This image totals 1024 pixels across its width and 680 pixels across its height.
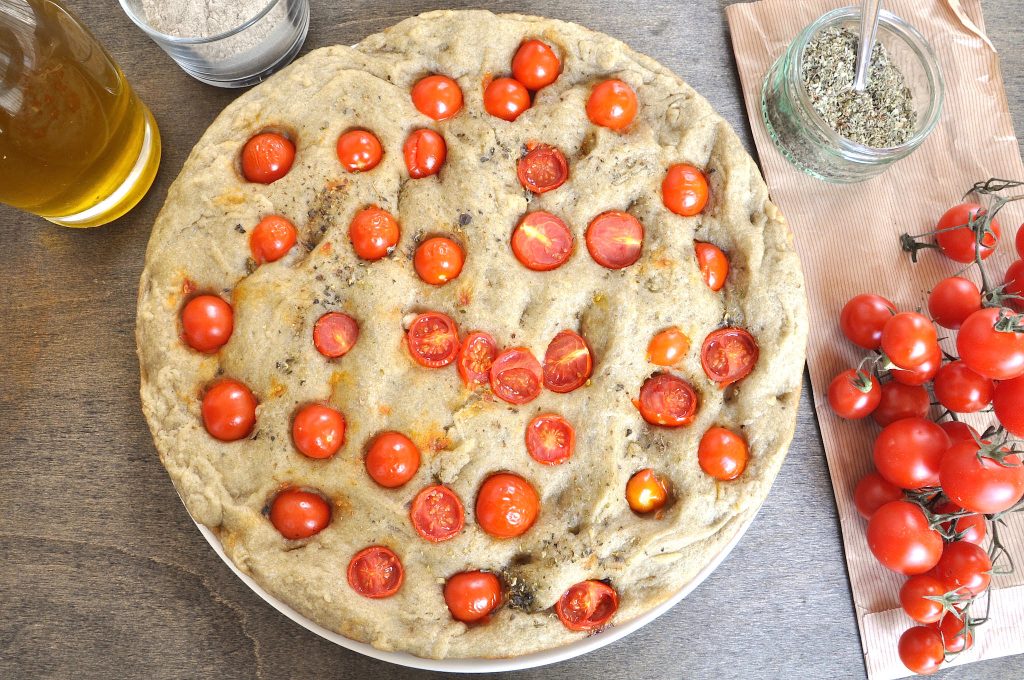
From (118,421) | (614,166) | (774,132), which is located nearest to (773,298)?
(614,166)

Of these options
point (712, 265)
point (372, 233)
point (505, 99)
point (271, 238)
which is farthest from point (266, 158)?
point (712, 265)

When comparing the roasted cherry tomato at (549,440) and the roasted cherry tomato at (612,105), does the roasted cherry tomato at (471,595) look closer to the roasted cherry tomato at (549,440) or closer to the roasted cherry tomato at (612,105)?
the roasted cherry tomato at (549,440)

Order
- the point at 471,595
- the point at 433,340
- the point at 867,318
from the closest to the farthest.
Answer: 1. the point at 471,595
2. the point at 433,340
3. the point at 867,318

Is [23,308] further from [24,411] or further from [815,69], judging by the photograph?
[815,69]

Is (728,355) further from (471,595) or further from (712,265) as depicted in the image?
(471,595)

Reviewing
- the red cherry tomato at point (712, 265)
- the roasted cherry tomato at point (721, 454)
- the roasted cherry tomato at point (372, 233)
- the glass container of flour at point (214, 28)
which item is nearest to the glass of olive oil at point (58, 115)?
the glass container of flour at point (214, 28)

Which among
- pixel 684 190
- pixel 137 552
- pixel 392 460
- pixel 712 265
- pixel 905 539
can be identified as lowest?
pixel 137 552

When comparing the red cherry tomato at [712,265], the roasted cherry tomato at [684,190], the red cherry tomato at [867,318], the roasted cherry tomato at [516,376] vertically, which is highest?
the roasted cherry tomato at [684,190]
